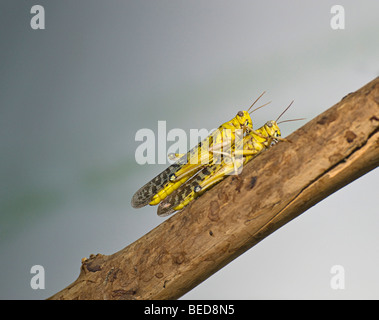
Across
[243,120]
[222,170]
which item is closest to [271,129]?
[243,120]

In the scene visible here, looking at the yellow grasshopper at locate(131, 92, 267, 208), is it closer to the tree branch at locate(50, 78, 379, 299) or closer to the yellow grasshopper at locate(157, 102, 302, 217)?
the yellow grasshopper at locate(157, 102, 302, 217)

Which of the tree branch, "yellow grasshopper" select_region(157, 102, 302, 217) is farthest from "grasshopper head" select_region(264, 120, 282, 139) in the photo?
the tree branch

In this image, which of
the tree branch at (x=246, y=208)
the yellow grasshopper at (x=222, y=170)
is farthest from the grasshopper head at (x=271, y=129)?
the tree branch at (x=246, y=208)

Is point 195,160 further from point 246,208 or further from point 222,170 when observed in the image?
point 246,208

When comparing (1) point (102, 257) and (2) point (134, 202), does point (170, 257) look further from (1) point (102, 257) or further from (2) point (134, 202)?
(2) point (134, 202)

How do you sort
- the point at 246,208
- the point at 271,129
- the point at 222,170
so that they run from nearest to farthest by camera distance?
the point at 246,208 < the point at 222,170 < the point at 271,129

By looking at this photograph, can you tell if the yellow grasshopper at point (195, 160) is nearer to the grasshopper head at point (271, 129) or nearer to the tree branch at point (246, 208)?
the grasshopper head at point (271, 129)
